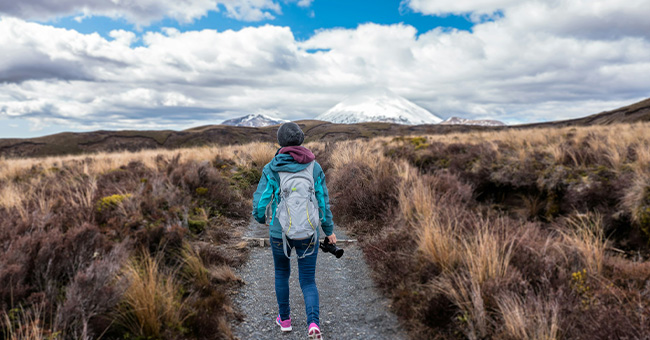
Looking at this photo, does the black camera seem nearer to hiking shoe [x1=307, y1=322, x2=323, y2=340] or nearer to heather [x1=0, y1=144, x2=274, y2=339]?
hiking shoe [x1=307, y1=322, x2=323, y2=340]

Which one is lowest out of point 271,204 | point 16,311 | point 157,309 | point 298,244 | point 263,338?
point 263,338

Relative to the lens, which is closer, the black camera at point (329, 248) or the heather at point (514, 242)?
the heather at point (514, 242)

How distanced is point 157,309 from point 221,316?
69 centimetres

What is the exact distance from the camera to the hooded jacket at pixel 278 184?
10.4ft

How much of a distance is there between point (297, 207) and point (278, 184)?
0.33 meters

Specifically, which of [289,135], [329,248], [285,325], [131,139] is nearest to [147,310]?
[285,325]

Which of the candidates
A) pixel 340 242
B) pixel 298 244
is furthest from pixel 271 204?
pixel 340 242

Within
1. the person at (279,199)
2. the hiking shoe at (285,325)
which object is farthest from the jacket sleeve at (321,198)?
the hiking shoe at (285,325)

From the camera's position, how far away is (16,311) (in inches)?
100

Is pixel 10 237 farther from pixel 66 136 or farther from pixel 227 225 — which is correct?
pixel 66 136

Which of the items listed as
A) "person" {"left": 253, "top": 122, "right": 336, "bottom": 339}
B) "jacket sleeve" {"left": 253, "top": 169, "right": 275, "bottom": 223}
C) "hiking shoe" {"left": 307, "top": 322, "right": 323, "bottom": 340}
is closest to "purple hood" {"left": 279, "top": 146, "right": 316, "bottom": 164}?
"person" {"left": 253, "top": 122, "right": 336, "bottom": 339}

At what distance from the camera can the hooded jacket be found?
3.18 m

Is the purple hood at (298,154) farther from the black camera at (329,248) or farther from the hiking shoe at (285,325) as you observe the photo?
the hiking shoe at (285,325)

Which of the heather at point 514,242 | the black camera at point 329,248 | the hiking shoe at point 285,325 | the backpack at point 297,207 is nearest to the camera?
the heather at point 514,242
